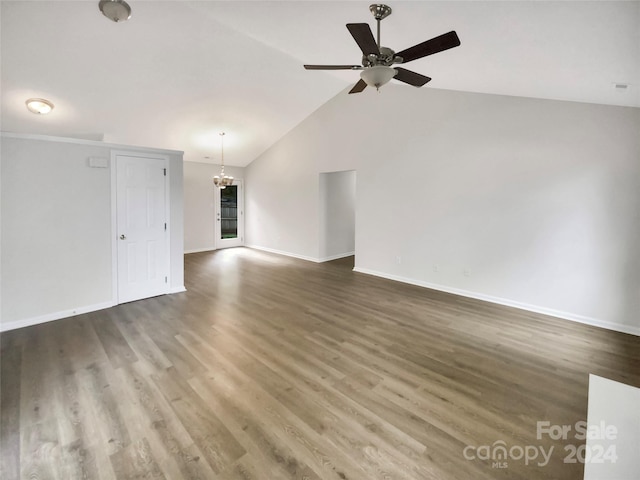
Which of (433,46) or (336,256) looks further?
(336,256)

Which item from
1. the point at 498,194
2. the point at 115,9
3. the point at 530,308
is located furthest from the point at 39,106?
the point at 530,308

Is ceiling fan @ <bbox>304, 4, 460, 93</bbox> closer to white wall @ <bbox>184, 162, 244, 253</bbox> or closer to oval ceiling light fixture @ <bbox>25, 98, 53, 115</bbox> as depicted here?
oval ceiling light fixture @ <bbox>25, 98, 53, 115</bbox>

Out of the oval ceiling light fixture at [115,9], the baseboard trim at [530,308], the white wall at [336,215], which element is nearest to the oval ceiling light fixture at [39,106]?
the oval ceiling light fixture at [115,9]

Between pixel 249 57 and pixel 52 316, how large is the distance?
14.9 feet

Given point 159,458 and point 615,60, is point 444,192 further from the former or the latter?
point 159,458

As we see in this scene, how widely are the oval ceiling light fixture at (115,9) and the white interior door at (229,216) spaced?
19.0 feet

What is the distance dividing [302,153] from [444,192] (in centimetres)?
373

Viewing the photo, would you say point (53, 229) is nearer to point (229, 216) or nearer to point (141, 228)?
point (141, 228)

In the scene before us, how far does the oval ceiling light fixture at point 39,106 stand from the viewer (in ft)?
14.5

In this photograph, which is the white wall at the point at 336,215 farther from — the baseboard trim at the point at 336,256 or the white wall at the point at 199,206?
the white wall at the point at 199,206

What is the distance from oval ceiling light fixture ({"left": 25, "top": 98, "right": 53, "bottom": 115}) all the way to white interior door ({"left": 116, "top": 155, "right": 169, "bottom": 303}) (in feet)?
6.08

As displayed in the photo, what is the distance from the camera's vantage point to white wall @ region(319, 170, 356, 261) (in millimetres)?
7133

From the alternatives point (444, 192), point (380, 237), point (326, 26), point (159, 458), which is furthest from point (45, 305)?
point (444, 192)

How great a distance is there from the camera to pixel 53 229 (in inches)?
142
